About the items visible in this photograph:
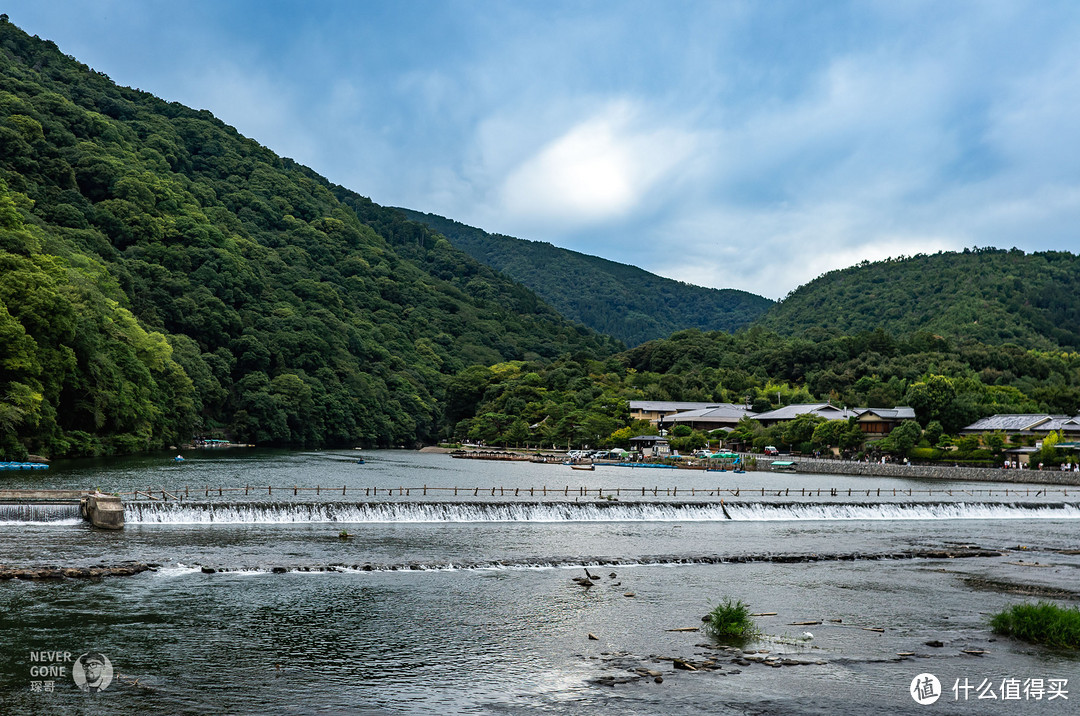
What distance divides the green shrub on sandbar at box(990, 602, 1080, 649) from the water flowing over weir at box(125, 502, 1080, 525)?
24.2m

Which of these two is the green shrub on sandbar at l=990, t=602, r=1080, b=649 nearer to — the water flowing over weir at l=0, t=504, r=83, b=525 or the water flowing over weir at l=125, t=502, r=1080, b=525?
the water flowing over weir at l=125, t=502, r=1080, b=525

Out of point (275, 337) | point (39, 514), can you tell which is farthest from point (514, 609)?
point (275, 337)

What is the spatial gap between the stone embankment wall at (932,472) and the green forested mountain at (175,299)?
64.0 metres

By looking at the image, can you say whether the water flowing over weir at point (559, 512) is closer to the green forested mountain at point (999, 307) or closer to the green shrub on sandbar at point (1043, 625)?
the green shrub on sandbar at point (1043, 625)

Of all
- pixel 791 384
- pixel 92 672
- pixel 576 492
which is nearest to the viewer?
pixel 92 672

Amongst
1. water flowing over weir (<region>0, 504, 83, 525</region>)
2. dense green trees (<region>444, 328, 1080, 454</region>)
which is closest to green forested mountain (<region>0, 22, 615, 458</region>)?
water flowing over weir (<region>0, 504, 83, 525</region>)

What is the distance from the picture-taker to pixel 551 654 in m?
18.2

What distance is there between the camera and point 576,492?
58219 mm

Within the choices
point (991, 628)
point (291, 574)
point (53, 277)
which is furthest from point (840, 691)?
point (53, 277)

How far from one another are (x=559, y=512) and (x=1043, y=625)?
25.6 meters

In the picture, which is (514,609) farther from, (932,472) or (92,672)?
(932,472)

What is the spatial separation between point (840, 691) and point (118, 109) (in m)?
181

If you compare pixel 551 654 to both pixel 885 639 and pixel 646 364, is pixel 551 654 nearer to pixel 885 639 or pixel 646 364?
pixel 885 639

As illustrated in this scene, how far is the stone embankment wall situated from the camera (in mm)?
72625
